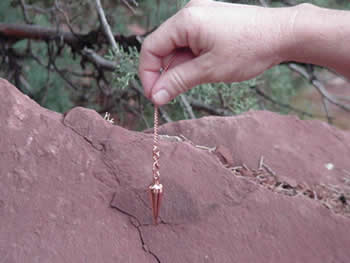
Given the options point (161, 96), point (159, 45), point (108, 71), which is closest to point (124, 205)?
point (161, 96)

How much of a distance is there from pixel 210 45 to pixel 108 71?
6.89 feet

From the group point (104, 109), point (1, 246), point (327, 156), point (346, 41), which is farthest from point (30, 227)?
point (104, 109)

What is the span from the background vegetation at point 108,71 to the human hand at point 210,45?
1.08 meters

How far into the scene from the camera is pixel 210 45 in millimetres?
1414

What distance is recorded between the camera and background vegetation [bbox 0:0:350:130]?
9.99 feet

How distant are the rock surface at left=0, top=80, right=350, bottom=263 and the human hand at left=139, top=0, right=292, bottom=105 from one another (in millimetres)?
262

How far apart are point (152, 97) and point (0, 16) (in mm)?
3022

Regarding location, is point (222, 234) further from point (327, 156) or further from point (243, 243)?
point (327, 156)

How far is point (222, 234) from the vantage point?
1.46 meters

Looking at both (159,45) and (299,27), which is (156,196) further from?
(299,27)

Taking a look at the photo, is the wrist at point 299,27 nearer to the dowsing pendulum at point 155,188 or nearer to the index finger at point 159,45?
the index finger at point 159,45

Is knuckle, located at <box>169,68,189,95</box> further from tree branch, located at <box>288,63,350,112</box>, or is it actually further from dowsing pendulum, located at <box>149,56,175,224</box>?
tree branch, located at <box>288,63,350,112</box>

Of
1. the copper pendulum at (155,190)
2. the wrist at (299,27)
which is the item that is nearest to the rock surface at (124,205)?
the copper pendulum at (155,190)

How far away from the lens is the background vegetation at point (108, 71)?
9.99 feet
